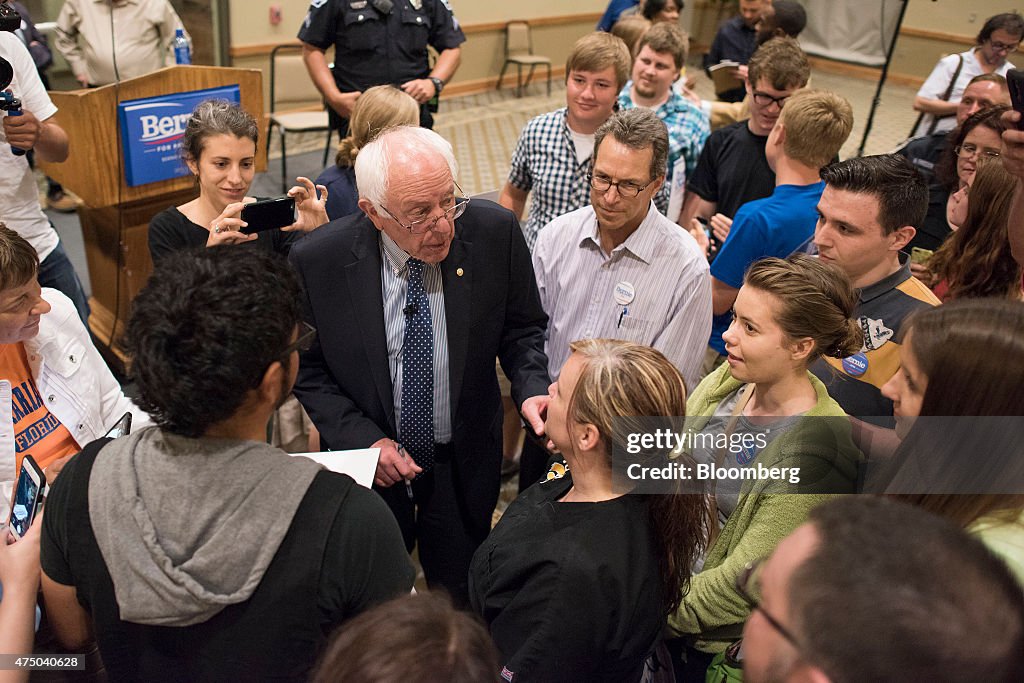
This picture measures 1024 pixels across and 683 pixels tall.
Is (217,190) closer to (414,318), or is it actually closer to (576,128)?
(414,318)

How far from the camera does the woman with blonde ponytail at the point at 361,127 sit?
9.72 ft

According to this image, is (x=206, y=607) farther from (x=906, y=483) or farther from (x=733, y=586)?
(x=906, y=483)

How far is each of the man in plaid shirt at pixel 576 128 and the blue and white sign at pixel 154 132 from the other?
156 cm

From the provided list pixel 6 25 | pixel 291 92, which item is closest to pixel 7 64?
pixel 6 25

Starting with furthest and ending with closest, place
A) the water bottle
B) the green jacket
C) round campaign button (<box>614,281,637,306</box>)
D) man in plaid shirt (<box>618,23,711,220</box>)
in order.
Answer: the water bottle
man in plaid shirt (<box>618,23,711,220</box>)
round campaign button (<box>614,281,637,306</box>)
the green jacket

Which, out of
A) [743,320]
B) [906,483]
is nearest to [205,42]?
[743,320]

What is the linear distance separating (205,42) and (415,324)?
5963 millimetres

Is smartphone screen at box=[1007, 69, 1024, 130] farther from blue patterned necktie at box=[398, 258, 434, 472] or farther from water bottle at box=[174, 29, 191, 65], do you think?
water bottle at box=[174, 29, 191, 65]

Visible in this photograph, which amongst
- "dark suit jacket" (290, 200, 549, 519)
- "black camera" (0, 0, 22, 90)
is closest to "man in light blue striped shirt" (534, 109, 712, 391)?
"dark suit jacket" (290, 200, 549, 519)

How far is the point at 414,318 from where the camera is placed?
2.13 meters

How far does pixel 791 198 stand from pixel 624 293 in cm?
81

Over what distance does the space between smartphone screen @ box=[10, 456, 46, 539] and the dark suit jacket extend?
29.8 inches

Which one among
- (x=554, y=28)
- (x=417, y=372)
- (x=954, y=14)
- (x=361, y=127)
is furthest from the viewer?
(x=554, y=28)

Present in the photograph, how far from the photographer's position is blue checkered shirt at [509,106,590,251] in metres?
3.25
